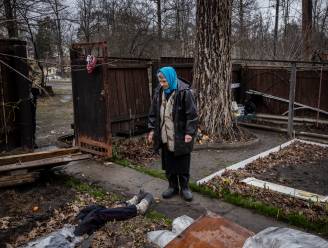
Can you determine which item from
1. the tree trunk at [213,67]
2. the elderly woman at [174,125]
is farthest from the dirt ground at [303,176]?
the tree trunk at [213,67]

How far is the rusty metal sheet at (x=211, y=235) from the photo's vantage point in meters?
3.08

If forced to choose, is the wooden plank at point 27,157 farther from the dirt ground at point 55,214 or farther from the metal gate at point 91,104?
the metal gate at point 91,104

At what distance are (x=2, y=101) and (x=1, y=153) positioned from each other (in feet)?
3.28

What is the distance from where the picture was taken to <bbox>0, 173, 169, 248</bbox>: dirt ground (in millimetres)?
3873

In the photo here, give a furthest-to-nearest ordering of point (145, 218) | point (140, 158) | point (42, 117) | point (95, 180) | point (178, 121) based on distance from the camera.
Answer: point (42, 117)
point (140, 158)
point (95, 180)
point (178, 121)
point (145, 218)

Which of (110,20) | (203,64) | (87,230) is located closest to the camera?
(87,230)

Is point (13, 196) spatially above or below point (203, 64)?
below

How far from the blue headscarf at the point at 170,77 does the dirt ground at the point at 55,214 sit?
170 centimetres

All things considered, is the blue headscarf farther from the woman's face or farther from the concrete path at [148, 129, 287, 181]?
the concrete path at [148, 129, 287, 181]

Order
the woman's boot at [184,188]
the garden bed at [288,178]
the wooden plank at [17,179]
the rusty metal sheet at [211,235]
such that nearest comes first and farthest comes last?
the rusty metal sheet at [211,235] → the garden bed at [288,178] → the woman's boot at [184,188] → the wooden plank at [17,179]

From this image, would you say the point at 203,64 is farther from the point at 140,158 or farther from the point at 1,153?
the point at 1,153

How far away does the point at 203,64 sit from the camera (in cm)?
820

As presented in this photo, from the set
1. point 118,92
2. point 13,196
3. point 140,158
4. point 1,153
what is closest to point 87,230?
point 13,196

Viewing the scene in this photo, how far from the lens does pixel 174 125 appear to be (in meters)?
4.78
